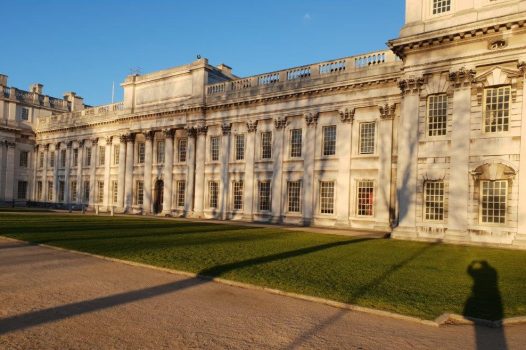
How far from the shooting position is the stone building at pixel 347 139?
19.7 m

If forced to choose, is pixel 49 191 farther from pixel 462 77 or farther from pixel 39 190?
pixel 462 77

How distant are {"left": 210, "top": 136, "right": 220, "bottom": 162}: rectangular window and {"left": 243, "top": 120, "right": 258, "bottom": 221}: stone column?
3367 millimetres

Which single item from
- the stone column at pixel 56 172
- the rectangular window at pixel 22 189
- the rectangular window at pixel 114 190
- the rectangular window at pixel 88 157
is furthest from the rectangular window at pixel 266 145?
the rectangular window at pixel 22 189

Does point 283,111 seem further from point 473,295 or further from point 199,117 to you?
point 473,295

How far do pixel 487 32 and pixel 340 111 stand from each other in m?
9.96

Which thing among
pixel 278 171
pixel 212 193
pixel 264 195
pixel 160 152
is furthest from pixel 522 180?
pixel 160 152

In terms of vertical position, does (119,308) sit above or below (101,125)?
below

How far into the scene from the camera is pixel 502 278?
10.9 m

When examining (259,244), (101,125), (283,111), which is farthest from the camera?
(101,125)

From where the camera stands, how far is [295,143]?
30.3m

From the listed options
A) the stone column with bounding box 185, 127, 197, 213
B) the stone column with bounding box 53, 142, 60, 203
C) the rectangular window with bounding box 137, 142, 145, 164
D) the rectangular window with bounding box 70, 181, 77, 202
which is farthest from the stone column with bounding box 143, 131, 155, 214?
the stone column with bounding box 53, 142, 60, 203

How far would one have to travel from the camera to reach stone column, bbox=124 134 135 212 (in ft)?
132

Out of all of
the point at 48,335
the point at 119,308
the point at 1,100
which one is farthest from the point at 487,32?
the point at 1,100

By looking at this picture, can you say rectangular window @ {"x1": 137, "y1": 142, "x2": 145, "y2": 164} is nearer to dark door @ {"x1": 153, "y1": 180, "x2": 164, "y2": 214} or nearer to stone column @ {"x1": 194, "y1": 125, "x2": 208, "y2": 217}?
dark door @ {"x1": 153, "y1": 180, "x2": 164, "y2": 214}
